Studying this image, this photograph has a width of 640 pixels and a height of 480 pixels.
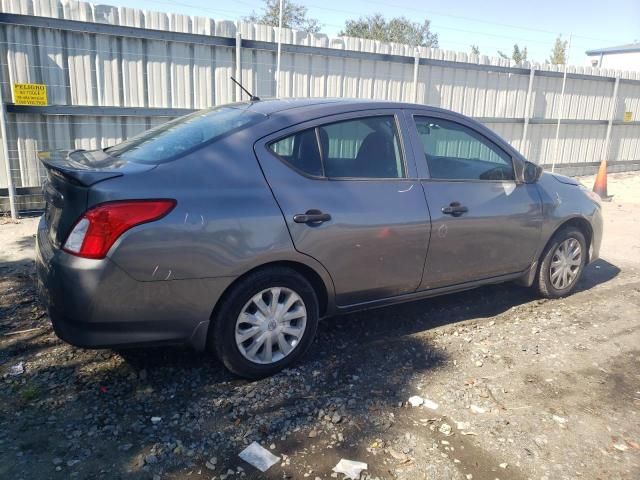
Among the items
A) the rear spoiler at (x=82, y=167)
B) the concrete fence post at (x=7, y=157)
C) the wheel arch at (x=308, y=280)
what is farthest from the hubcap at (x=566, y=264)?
the concrete fence post at (x=7, y=157)

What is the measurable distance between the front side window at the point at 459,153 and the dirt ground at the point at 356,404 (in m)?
1.22

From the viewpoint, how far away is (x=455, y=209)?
3.99 metres

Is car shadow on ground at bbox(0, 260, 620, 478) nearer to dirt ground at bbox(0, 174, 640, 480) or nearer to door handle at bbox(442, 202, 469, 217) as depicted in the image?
dirt ground at bbox(0, 174, 640, 480)

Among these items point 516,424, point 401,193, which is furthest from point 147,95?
point 516,424

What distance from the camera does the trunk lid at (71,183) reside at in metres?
2.87

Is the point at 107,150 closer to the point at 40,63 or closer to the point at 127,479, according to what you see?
the point at 127,479

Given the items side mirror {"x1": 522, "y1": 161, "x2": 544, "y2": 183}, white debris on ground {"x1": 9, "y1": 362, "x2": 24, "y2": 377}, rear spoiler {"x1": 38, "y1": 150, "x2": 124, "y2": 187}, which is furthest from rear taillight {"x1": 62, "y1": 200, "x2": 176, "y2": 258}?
side mirror {"x1": 522, "y1": 161, "x2": 544, "y2": 183}

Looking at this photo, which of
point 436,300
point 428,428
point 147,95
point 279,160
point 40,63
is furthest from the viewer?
point 147,95

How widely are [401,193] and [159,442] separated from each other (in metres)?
2.18

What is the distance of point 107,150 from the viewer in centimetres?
378

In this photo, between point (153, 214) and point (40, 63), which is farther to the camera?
point (40, 63)

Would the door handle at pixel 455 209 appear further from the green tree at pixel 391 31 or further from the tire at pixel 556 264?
the green tree at pixel 391 31

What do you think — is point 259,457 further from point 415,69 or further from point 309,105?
point 415,69

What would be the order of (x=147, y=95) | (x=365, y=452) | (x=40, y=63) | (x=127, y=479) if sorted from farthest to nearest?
(x=147, y=95)
(x=40, y=63)
(x=365, y=452)
(x=127, y=479)
